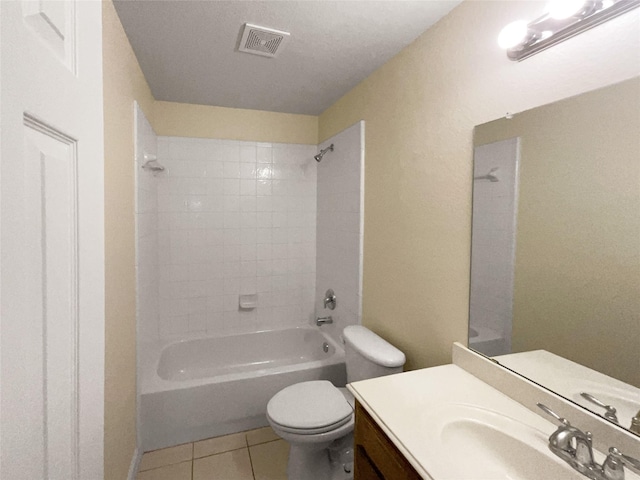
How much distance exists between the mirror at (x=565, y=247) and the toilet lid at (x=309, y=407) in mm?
796

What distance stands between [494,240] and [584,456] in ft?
2.32

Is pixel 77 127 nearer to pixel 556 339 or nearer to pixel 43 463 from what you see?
pixel 43 463

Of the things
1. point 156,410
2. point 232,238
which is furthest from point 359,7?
point 156,410

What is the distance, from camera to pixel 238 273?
9.34ft

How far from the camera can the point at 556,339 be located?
3.34 feet

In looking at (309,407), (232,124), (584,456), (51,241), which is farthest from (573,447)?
(232,124)

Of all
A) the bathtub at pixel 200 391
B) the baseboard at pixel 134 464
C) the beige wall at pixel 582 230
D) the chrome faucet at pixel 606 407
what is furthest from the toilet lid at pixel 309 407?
the chrome faucet at pixel 606 407

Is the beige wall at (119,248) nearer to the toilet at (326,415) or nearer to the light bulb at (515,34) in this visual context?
the toilet at (326,415)

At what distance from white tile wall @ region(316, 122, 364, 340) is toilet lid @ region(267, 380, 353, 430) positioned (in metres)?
0.59

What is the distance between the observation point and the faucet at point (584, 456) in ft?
2.43

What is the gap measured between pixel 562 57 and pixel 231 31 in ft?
4.72

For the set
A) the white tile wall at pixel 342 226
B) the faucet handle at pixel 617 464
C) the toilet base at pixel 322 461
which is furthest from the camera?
the white tile wall at pixel 342 226

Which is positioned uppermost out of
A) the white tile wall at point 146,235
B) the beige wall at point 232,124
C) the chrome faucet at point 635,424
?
the beige wall at point 232,124

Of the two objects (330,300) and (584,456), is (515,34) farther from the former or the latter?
(330,300)
